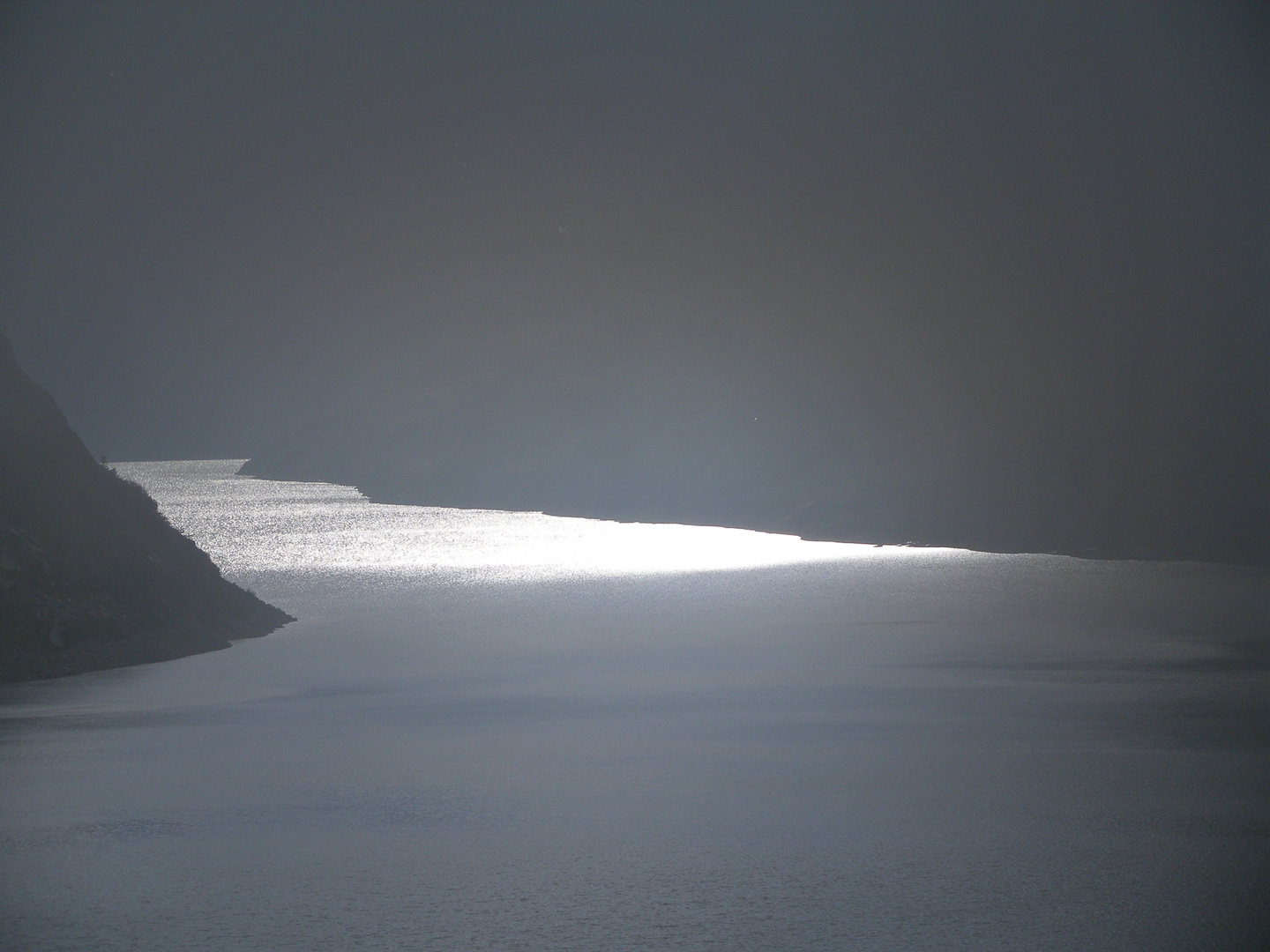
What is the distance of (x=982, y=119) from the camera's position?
16025cm

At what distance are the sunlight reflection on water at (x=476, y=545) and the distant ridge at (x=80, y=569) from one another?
26312 millimetres

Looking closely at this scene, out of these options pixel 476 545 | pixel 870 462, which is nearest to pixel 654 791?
pixel 476 545

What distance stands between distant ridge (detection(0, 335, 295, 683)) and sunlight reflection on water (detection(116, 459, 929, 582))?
26.3 meters

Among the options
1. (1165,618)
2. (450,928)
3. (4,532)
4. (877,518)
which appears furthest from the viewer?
(877,518)

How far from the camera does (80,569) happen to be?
33906 millimetres

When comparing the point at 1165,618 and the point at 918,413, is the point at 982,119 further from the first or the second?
the point at 1165,618

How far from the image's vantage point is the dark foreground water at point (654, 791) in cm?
1301

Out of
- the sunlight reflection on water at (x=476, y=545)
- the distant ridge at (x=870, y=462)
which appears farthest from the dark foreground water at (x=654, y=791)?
the distant ridge at (x=870, y=462)

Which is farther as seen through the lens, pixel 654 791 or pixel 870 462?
pixel 870 462

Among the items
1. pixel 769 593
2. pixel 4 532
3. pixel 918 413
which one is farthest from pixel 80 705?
pixel 918 413

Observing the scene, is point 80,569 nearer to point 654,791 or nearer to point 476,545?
point 654,791

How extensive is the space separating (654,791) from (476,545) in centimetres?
7305

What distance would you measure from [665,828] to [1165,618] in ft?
116

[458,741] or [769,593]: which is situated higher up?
[769,593]
